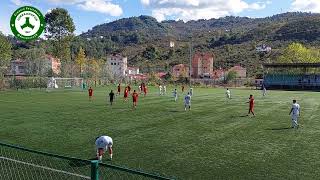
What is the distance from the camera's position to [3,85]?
70.3 metres

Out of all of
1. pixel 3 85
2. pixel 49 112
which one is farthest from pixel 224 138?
pixel 3 85

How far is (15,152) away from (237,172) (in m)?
8.77

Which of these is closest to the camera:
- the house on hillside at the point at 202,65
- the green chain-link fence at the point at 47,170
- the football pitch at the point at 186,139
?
the green chain-link fence at the point at 47,170

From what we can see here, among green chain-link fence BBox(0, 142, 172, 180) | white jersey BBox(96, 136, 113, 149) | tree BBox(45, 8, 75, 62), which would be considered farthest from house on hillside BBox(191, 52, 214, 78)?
green chain-link fence BBox(0, 142, 172, 180)

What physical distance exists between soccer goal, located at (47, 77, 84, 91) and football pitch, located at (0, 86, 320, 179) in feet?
146

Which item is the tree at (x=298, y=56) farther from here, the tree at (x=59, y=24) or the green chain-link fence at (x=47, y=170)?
the green chain-link fence at (x=47, y=170)

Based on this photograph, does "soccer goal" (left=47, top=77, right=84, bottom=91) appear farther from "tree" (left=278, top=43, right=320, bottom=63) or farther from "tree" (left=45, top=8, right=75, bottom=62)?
"tree" (left=278, top=43, right=320, bottom=63)

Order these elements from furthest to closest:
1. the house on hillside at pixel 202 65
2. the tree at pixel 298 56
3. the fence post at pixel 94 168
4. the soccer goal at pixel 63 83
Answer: the house on hillside at pixel 202 65
the tree at pixel 298 56
the soccer goal at pixel 63 83
the fence post at pixel 94 168

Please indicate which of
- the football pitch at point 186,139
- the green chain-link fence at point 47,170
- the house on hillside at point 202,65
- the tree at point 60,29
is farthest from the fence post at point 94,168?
the house on hillside at point 202,65

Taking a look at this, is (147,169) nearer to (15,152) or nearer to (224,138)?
(15,152)

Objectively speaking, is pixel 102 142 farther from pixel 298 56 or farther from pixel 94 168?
pixel 298 56

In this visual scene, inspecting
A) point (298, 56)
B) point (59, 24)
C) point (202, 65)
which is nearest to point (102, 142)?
point (59, 24)

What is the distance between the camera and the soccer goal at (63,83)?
78.2m

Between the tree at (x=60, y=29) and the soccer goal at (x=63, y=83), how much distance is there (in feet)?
30.4
